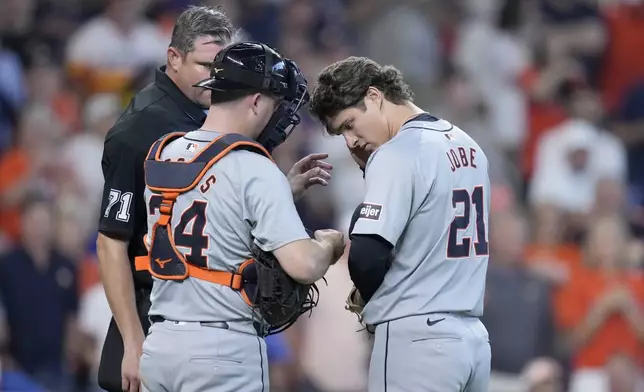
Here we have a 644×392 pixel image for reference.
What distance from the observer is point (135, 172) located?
15.4ft

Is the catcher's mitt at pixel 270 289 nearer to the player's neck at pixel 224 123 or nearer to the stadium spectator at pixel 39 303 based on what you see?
the player's neck at pixel 224 123

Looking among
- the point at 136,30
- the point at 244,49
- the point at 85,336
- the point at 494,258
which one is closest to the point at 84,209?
the point at 85,336

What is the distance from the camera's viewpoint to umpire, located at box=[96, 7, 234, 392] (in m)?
4.66

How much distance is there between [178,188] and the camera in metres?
4.18

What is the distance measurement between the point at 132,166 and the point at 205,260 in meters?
0.73

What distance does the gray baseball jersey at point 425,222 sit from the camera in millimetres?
4277

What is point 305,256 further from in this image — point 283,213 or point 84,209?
point 84,209

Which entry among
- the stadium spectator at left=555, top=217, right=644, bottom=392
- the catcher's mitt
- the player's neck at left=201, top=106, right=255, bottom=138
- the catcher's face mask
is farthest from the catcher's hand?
the stadium spectator at left=555, top=217, right=644, bottom=392

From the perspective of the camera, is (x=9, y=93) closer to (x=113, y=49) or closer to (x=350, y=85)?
(x=113, y=49)

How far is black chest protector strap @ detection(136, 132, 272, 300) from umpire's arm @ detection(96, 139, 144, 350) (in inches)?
15.8

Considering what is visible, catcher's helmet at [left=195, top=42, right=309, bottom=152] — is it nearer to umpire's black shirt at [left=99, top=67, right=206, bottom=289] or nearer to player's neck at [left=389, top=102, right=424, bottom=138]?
player's neck at [left=389, top=102, right=424, bottom=138]

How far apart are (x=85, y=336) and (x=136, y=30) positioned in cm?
369

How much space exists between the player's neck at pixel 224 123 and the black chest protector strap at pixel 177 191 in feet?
0.25

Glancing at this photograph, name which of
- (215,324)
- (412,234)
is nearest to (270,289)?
(215,324)
